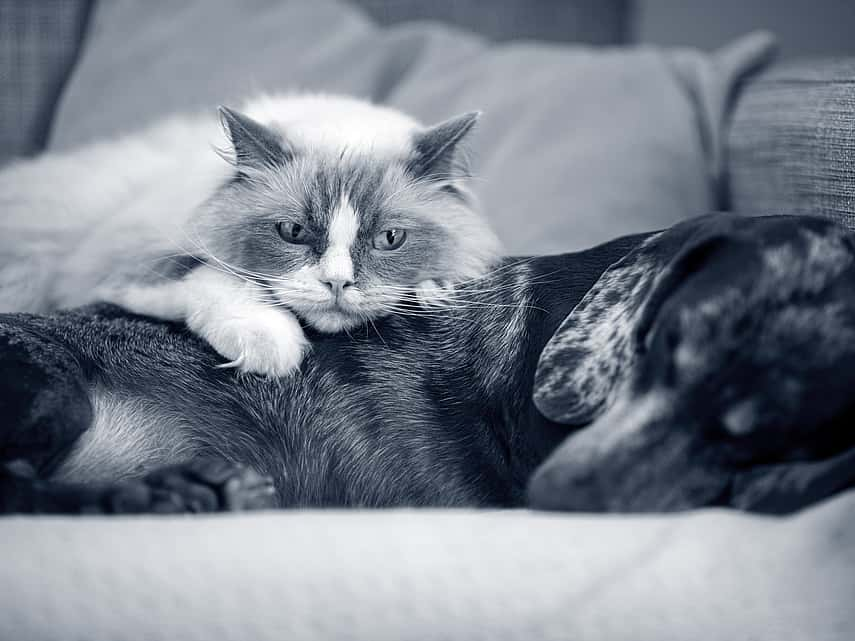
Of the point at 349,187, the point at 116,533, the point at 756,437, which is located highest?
the point at 349,187

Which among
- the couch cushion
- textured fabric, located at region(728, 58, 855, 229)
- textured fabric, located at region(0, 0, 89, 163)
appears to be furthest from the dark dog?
textured fabric, located at region(0, 0, 89, 163)

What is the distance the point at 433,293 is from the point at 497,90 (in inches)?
39.0

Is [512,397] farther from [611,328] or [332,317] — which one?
[332,317]

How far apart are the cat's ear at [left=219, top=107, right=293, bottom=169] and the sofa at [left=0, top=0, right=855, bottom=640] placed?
0.68 m

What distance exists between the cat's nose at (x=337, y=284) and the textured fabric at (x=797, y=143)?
0.88 meters

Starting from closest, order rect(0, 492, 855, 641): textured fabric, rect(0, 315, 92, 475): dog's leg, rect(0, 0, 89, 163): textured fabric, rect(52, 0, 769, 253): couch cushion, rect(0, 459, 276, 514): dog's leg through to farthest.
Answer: rect(0, 492, 855, 641): textured fabric
rect(0, 459, 276, 514): dog's leg
rect(0, 315, 92, 475): dog's leg
rect(52, 0, 769, 253): couch cushion
rect(0, 0, 89, 163): textured fabric

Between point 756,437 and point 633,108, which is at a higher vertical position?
point 633,108

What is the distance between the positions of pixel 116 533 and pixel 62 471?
1.15ft

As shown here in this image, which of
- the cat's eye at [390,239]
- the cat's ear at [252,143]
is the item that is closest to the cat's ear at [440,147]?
the cat's eye at [390,239]

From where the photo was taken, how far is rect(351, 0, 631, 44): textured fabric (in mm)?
2604

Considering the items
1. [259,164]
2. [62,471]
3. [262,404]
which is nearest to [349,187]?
[259,164]

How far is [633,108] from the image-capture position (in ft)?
6.88

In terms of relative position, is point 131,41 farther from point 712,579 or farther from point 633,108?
point 712,579

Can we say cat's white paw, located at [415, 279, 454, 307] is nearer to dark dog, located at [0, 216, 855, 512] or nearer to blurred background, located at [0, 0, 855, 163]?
dark dog, located at [0, 216, 855, 512]
